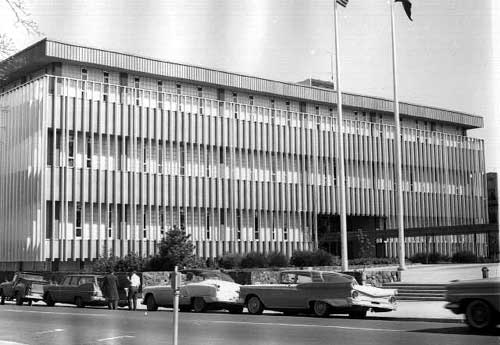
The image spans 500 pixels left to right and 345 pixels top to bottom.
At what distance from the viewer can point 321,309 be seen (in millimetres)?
20844

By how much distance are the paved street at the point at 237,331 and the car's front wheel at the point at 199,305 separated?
3.63 metres

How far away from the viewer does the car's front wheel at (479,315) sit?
14.9 metres

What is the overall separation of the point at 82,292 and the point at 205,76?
103ft

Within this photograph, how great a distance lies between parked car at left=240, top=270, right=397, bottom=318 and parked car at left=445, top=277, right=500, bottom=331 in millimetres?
5085

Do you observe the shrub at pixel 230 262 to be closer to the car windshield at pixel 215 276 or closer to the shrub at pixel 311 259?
the shrub at pixel 311 259

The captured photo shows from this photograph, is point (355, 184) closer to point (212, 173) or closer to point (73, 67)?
point (212, 173)

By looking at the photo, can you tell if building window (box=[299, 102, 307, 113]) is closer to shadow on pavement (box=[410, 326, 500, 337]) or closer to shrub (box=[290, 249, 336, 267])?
shrub (box=[290, 249, 336, 267])

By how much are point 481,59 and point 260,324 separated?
331 inches

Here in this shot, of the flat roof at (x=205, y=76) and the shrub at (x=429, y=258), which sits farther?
the shrub at (x=429, y=258)

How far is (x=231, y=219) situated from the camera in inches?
2250

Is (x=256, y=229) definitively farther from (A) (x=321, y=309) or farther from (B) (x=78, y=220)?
(A) (x=321, y=309)

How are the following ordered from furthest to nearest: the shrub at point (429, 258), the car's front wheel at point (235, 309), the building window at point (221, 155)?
the building window at point (221, 155), the shrub at point (429, 258), the car's front wheel at point (235, 309)

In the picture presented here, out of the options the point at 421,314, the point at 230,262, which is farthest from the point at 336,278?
the point at 230,262

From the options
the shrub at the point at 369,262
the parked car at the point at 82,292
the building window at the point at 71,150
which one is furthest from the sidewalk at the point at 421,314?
the building window at the point at 71,150
